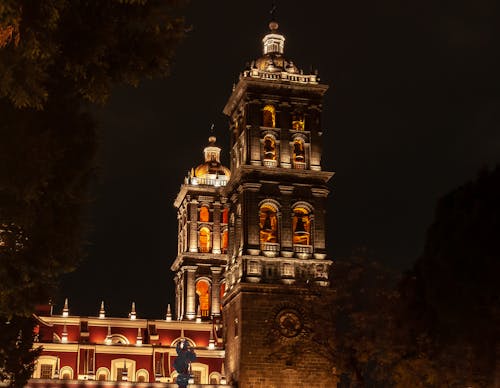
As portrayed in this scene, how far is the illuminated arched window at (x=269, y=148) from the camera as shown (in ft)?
175

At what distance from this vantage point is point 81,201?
16281 mm

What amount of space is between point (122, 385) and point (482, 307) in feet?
88.8

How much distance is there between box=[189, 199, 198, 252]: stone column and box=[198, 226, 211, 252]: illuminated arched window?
0.70 m

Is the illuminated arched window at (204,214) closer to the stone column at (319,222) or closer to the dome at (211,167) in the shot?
the dome at (211,167)

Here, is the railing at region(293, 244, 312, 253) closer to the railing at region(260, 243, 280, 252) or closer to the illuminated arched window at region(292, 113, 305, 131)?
the railing at region(260, 243, 280, 252)

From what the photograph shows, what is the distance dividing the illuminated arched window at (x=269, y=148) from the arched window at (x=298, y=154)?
1.20 meters

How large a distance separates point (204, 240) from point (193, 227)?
1.54 metres

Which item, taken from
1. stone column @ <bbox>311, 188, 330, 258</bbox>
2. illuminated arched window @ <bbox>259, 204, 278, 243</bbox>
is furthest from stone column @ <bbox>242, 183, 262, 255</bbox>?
stone column @ <bbox>311, 188, 330, 258</bbox>

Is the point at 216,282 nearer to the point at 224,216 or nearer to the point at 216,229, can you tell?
the point at 216,229

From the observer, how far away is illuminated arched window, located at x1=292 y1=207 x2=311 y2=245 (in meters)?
52.3

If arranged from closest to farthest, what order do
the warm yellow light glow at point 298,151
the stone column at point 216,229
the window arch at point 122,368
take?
the warm yellow light glow at point 298,151 → the window arch at point 122,368 → the stone column at point 216,229

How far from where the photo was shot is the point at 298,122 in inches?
2144

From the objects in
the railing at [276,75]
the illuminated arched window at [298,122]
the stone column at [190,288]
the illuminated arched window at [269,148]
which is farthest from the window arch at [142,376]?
the railing at [276,75]

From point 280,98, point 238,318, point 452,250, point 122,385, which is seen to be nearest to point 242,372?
point 238,318
